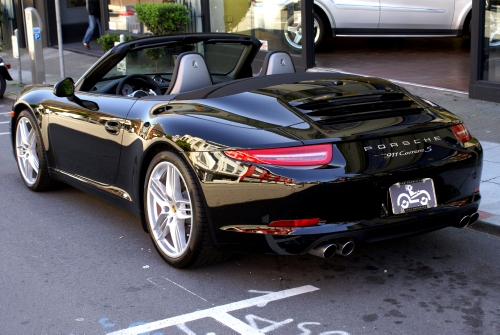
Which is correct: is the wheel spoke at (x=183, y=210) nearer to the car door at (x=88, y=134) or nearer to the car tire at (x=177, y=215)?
the car tire at (x=177, y=215)

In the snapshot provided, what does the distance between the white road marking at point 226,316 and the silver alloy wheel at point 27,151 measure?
320 centimetres

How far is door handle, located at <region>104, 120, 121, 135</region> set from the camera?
5340mm

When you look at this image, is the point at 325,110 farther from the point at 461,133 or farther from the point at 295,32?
the point at 295,32

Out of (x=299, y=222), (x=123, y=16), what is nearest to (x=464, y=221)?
(x=299, y=222)

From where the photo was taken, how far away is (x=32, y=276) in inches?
193

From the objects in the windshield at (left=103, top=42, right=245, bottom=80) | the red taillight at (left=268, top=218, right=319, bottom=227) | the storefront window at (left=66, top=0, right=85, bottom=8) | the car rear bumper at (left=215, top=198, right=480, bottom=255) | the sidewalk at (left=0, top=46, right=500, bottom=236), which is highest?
the storefront window at (left=66, top=0, right=85, bottom=8)

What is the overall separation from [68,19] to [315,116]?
18724mm

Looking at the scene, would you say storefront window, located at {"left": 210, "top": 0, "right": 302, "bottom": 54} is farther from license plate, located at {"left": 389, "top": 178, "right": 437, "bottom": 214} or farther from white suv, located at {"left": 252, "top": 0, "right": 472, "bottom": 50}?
license plate, located at {"left": 389, "top": 178, "right": 437, "bottom": 214}

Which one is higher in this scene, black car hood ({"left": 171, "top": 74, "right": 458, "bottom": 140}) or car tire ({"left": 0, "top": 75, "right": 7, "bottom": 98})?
black car hood ({"left": 171, "top": 74, "right": 458, "bottom": 140})

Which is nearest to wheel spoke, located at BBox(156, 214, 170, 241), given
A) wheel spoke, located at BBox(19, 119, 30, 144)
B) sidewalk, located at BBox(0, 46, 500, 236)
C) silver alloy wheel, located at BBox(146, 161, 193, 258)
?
silver alloy wheel, located at BBox(146, 161, 193, 258)

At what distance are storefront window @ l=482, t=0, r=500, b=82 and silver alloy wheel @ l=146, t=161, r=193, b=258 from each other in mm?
6589

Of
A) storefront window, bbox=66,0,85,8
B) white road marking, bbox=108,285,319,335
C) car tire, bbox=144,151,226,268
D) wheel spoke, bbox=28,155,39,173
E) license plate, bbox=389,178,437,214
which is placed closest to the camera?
white road marking, bbox=108,285,319,335

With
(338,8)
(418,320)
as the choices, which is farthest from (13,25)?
(418,320)

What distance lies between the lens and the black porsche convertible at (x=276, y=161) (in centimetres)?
421
